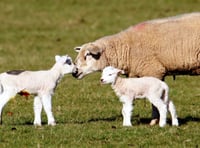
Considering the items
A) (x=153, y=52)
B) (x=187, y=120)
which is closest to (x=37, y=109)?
(x=153, y=52)

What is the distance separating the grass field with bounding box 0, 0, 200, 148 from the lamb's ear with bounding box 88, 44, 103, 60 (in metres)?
1.03

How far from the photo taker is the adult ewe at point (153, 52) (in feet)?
46.4

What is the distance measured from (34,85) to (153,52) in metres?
2.31

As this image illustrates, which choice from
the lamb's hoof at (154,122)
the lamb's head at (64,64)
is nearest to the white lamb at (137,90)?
the lamb's head at (64,64)

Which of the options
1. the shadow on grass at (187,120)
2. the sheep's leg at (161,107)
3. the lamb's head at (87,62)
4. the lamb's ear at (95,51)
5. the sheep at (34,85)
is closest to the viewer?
the sheep at (34,85)

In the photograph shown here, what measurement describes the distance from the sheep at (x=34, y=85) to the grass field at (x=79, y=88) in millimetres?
349

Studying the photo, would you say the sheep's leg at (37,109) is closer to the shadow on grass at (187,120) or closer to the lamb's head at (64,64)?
the lamb's head at (64,64)

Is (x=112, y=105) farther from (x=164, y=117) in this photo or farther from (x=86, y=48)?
(x=164, y=117)

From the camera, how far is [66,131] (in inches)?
484

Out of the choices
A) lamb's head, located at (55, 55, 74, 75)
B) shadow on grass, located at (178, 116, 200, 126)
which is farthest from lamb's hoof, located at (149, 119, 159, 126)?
lamb's head, located at (55, 55, 74, 75)

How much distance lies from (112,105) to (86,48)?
2173 mm

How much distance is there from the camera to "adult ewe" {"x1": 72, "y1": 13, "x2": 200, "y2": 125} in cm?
1413

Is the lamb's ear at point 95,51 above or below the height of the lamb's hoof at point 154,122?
above

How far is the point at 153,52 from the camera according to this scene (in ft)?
46.5
